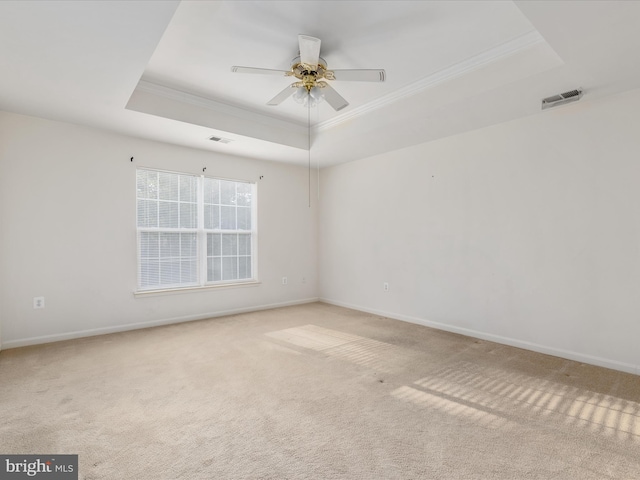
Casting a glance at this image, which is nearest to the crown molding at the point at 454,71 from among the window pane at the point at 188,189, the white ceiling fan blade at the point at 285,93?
the white ceiling fan blade at the point at 285,93

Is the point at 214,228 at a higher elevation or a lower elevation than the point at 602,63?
lower

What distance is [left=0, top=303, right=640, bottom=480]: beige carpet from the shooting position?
1.74 metres

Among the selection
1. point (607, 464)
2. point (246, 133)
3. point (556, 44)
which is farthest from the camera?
point (246, 133)

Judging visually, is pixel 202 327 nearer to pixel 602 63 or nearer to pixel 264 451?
pixel 264 451

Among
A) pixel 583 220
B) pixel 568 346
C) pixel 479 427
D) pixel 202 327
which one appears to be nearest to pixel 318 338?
pixel 202 327

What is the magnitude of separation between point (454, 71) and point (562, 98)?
101 centimetres

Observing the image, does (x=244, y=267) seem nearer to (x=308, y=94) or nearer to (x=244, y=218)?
(x=244, y=218)

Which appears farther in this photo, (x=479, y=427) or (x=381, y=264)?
(x=381, y=264)

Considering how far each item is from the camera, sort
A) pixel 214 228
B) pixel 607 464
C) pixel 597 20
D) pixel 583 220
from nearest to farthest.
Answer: pixel 607 464, pixel 597 20, pixel 583 220, pixel 214 228

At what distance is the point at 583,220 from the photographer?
3225 mm

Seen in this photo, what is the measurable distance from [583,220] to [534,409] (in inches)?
76.7

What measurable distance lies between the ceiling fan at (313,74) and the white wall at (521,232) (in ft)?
6.39

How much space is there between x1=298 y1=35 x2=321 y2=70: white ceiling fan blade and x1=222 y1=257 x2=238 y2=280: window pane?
3359 mm

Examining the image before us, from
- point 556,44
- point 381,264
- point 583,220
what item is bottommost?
point 381,264
